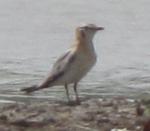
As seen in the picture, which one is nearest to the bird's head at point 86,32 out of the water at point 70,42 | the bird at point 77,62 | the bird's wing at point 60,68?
the bird at point 77,62

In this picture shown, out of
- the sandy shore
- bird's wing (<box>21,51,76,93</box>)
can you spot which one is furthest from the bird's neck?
the sandy shore

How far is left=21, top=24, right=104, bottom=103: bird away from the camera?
36.0ft

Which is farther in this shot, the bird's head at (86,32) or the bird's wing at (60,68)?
the bird's head at (86,32)

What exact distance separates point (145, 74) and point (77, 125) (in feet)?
14.3

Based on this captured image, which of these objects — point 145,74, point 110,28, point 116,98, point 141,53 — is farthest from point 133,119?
point 110,28

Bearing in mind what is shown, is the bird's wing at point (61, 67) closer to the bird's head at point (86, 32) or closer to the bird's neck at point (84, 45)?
the bird's neck at point (84, 45)

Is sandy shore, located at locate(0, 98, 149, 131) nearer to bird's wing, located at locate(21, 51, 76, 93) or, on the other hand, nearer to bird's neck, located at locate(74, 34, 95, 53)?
bird's wing, located at locate(21, 51, 76, 93)

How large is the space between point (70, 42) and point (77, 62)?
4266 millimetres

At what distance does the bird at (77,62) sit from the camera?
11.0 m

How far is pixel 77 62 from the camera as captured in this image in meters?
11.0

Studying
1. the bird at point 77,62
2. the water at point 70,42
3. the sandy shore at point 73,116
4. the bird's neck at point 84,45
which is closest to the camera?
the sandy shore at point 73,116

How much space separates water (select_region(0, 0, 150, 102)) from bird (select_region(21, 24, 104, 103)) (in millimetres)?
880

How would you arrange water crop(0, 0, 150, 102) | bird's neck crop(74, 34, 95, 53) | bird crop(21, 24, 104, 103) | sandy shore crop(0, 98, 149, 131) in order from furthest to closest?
water crop(0, 0, 150, 102) < bird's neck crop(74, 34, 95, 53) < bird crop(21, 24, 104, 103) < sandy shore crop(0, 98, 149, 131)

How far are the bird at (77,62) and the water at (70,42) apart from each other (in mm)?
880
